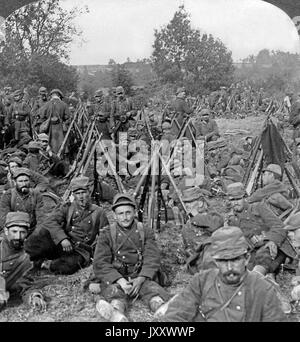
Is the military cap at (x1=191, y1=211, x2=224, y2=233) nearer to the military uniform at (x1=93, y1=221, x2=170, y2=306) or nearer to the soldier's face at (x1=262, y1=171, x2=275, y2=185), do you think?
the military uniform at (x1=93, y1=221, x2=170, y2=306)

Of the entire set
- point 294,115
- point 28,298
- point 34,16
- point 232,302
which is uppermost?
point 34,16

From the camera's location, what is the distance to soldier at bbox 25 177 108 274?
6.63 m

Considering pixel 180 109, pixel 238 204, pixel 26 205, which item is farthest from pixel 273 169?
pixel 180 109

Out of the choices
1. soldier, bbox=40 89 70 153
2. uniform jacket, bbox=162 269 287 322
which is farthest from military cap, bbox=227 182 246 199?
soldier, bbox=40 89 70 153

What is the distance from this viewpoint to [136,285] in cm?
551

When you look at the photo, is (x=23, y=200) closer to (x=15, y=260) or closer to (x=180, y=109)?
(x=15, y=260)

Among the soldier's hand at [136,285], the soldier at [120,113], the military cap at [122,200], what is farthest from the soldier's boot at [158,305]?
the soldier at [120,113]

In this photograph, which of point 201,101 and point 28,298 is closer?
point 28,298

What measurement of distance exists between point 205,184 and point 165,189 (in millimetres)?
1081

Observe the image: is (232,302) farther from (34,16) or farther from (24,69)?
(24,69)

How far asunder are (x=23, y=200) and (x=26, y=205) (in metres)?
0.08

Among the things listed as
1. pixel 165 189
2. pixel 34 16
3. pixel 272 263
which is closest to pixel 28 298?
pixel 272 263

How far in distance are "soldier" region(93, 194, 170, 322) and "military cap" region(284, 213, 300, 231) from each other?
5.14ft

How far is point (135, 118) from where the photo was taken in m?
16.8
